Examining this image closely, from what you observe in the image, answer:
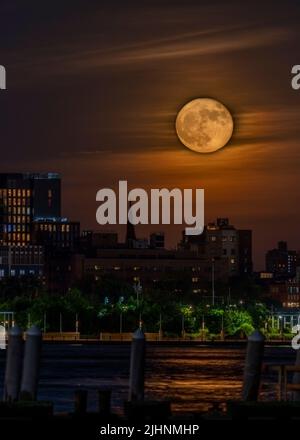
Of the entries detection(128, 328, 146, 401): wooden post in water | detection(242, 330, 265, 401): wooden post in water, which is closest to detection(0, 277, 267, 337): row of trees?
detection(128, 328, 146, 401): wooden post in water

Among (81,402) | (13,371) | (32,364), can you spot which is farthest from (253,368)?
(13,371)

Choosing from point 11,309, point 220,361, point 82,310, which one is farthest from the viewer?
point 11,309

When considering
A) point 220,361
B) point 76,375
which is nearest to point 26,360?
point 76,375

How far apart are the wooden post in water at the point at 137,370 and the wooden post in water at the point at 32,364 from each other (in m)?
2.22

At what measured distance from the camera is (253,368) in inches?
1612

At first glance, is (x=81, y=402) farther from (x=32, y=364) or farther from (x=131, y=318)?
(x=131, y=318)

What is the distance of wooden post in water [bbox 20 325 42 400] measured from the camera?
41844 millimetres

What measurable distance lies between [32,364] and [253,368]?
5.19 m

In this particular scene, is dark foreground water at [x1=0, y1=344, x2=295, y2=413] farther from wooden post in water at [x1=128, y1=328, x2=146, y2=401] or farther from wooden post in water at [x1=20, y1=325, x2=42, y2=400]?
wooden post in water at [x1=20, y1=325, x2=42, y2=400]

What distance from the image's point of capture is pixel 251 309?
195 m

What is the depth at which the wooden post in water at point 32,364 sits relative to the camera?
41.8 m
